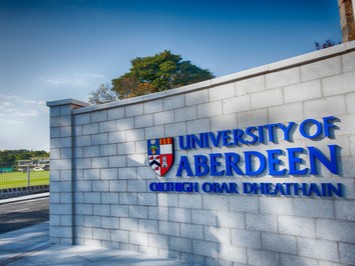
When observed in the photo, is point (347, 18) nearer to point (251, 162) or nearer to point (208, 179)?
point (251, 162)

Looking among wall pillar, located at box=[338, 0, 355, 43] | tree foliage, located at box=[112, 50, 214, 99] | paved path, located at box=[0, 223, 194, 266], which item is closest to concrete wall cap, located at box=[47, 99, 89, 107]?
paved path, located at box=[0, 223, 194, 266]

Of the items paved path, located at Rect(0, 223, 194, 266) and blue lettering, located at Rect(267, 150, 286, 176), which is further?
paved path, located at Rect(0, 223, 194, 266)

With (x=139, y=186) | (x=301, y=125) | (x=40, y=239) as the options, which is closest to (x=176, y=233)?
(x=139, y=186)

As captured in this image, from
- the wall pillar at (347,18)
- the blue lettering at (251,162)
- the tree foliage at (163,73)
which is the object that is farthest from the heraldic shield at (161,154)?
the tree foliage at (163,73)

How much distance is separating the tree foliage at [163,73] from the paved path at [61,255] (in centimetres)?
2764

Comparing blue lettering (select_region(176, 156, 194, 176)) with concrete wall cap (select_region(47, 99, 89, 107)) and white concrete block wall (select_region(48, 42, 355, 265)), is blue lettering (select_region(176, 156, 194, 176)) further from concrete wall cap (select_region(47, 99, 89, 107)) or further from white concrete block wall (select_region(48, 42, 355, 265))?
concrete wall cap (select_region(47, 99, 89, 107))

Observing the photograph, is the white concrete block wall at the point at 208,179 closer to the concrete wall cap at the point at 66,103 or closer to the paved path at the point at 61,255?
the concrete wall cap at the point at 66,103

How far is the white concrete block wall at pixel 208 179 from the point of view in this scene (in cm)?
412

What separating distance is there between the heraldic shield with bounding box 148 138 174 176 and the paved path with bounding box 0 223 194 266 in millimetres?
1886

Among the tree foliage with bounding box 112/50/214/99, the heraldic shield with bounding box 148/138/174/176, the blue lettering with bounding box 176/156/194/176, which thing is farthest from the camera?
the tree foliage with bounding box 112/50/214/99

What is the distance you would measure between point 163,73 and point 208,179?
32.0 meters

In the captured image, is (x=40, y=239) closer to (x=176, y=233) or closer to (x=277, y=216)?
(x=176, y=233)

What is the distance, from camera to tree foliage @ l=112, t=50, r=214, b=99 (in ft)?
115

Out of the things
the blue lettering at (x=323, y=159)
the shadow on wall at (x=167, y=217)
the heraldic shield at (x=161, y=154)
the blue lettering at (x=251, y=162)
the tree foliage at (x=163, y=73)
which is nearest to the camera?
the blue lettering at (x=323, y=159)
